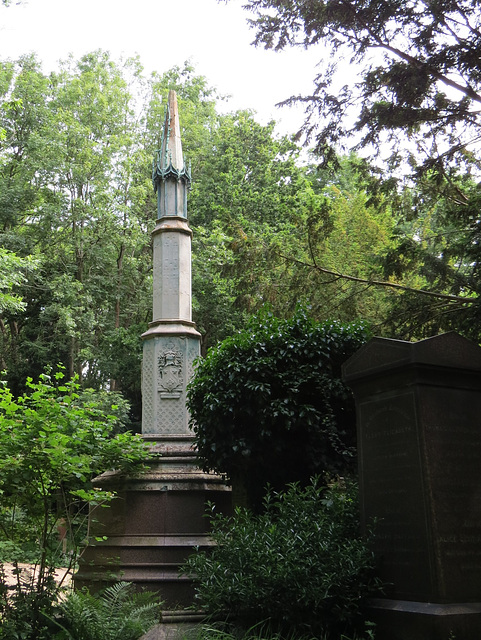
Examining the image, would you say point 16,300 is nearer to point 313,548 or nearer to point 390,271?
point 390,271

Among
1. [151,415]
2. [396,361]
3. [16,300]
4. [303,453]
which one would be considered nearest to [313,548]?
[396,361]

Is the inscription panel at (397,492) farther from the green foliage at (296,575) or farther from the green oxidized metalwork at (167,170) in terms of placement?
the green oxidized metalwork at (167,170)

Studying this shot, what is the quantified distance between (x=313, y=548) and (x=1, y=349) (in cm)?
2123

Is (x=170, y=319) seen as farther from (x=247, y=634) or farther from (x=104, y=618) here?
(x=247, y=634)

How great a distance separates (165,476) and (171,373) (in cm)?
162

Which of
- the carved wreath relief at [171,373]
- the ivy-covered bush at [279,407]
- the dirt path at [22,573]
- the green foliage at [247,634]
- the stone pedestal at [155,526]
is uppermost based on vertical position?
the carved wreath relief at [171,373]

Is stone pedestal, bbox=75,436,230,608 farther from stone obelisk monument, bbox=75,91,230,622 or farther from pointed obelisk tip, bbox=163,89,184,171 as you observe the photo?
pointed obelisk tip, bbox=163,89,184,171

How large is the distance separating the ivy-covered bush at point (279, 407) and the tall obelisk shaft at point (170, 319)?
1307 millimetres

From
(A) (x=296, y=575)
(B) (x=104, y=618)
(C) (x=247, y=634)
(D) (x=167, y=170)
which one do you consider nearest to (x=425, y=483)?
(A) (x=296, y=575)

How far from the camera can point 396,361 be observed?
17.7ft

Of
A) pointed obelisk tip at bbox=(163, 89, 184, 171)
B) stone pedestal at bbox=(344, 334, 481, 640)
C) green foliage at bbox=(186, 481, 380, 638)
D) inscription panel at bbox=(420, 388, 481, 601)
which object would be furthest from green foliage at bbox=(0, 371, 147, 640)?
pointed obelisk tip at bbox=(163, 89, 184, 171)

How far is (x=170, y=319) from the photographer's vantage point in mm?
9781

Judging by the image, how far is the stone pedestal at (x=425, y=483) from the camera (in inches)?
191

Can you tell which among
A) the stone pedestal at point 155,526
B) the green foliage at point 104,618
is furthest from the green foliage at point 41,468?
the stone pedestal at point 155,526
